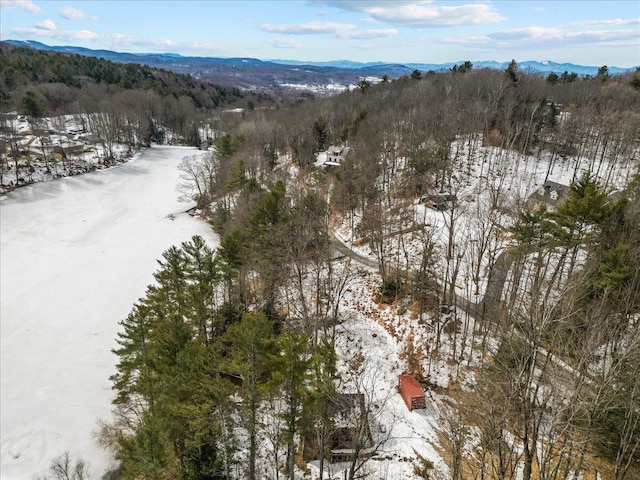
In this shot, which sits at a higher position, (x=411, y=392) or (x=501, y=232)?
(x=501, y=232)

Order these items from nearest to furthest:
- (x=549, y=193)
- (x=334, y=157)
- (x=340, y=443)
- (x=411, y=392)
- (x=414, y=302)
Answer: (x=340, y=443) → (x=411, y=392) → (x=414, y=302) → (x=549, y=193) → (x=334, y=157)

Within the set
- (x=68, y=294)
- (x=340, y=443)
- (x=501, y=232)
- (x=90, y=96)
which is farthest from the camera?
(x=90, y=96)

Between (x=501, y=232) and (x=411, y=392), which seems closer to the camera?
(x=411, y=392)

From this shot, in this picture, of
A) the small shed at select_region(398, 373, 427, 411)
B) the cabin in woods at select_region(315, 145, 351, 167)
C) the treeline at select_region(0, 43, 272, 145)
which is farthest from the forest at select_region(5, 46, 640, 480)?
the treeline at select_region(0, 43, 272, 145)

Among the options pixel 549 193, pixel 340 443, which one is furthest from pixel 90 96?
pixel 340 443

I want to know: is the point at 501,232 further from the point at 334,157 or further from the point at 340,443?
the point at 334,157

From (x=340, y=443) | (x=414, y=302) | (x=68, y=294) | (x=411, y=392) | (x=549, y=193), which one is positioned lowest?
(x=68, y=294)

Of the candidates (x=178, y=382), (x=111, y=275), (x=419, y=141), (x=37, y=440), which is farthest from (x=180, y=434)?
(x=419, y=141)
